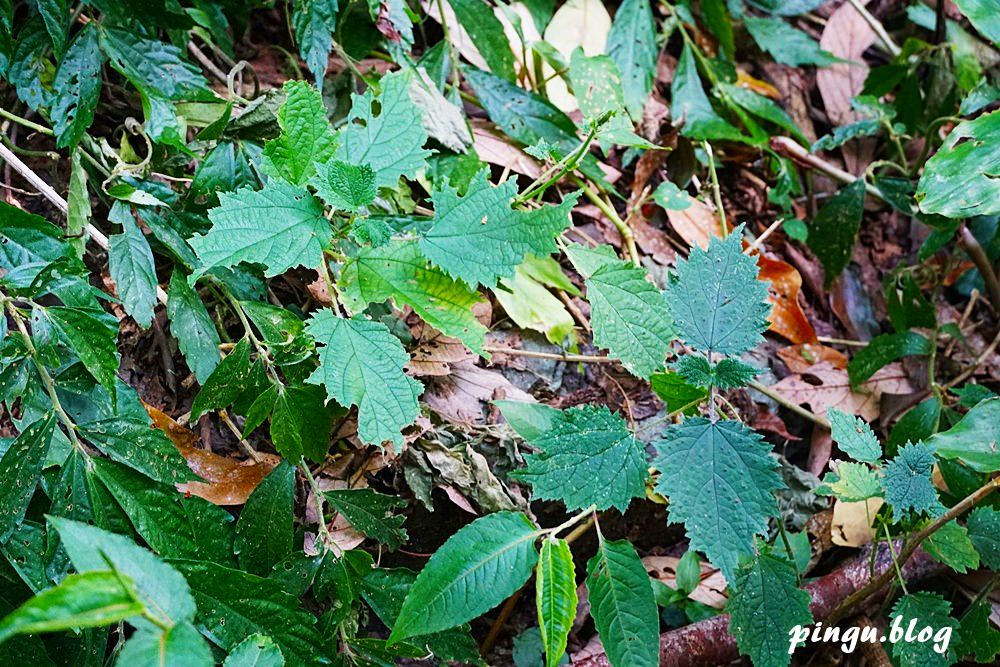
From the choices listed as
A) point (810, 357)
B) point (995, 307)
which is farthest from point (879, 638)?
point (995, 307)

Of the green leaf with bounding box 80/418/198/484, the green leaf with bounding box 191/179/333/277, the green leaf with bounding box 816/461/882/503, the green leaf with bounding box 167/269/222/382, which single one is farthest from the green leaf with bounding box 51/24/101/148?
the green leaf with bounding box 816/461/882/503

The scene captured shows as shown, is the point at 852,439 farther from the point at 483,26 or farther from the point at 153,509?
the point at 483,26

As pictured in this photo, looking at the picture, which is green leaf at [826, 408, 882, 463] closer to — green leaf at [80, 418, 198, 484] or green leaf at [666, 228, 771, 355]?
green leaf at [666, 228, 771, 355]

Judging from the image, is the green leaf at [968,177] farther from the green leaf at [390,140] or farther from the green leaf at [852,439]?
the green leaf at [390,140]

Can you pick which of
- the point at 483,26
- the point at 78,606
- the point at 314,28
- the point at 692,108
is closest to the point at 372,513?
the point at 78,606

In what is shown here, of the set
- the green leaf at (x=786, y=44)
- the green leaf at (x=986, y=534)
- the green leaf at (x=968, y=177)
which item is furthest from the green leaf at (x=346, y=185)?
the green leaf at (x=786, y=44)

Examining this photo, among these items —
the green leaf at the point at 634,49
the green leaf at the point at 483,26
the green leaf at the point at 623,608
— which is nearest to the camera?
the green leaf at the point at 623,608

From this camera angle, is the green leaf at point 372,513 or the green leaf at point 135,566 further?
the green leaf at point 372,513
